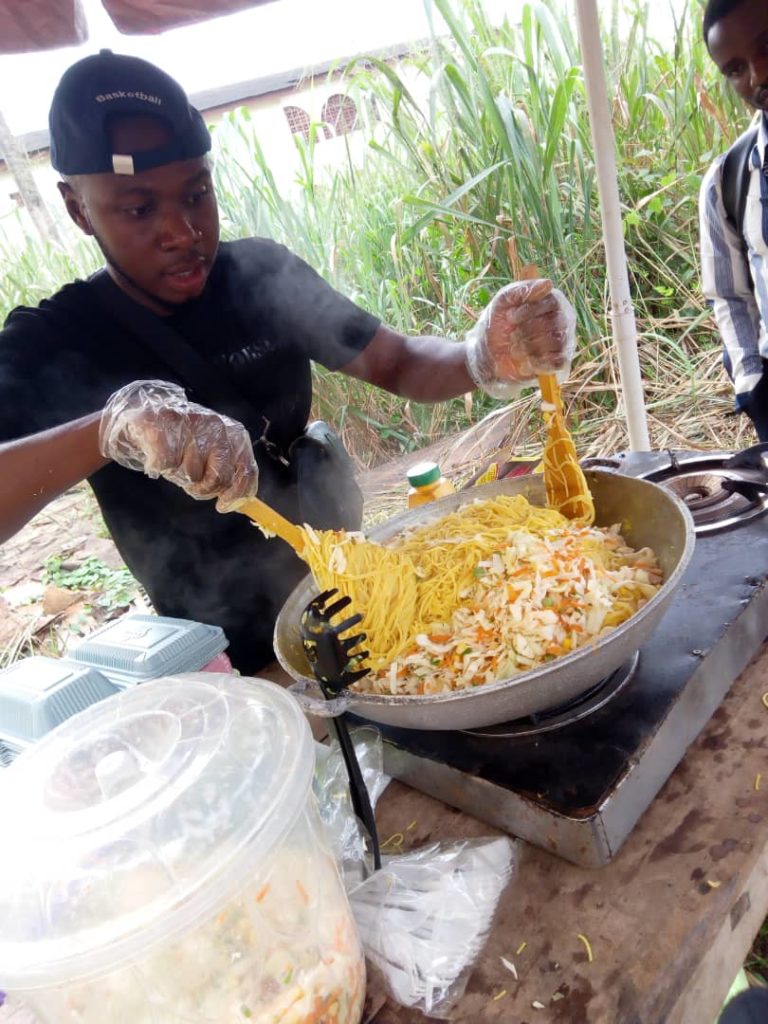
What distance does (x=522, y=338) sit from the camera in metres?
1.90

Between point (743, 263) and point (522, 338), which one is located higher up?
point (522, 338)

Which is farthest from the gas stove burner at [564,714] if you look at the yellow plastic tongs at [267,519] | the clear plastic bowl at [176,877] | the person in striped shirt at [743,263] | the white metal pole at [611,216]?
the person in striped shirt at [743,263]

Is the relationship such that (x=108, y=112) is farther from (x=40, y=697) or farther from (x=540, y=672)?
(x=540, y=672)

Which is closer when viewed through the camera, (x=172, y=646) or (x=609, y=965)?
(x=609, y=965)

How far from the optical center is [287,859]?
86 centimetres

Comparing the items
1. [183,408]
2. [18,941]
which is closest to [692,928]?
[18,941]

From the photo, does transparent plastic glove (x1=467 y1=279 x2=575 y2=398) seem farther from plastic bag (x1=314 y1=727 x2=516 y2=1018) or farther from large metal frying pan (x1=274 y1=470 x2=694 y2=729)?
plastic bag (x1=314 y1=727 x2=516 y2=1018)

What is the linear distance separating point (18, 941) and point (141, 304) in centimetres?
195

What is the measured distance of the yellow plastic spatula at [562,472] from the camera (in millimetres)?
1641

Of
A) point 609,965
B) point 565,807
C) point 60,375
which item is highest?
point 60,375

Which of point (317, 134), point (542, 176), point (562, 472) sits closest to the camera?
point (562, 472)

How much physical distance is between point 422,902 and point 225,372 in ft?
6.13

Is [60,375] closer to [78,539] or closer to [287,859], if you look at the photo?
[287,859]

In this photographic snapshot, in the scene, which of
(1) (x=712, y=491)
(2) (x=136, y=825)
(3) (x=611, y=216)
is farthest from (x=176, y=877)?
(3) (x=611, y=216)
